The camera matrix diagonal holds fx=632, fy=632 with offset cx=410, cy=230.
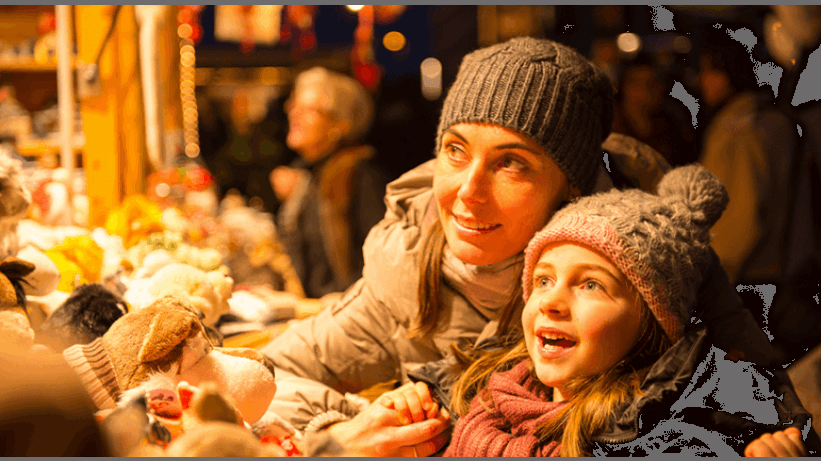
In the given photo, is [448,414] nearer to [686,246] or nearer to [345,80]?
[686,246]

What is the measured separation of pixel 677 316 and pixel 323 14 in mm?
4226

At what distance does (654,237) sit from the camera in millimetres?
923

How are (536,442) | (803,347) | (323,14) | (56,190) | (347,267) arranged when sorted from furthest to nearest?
(323,14), (347,267), (803,347), (56,190), (536,442)

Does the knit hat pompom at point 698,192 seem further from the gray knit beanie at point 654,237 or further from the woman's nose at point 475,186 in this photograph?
the woman's nose at point 475,186

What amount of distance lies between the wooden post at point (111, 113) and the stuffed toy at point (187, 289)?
0.96 meters

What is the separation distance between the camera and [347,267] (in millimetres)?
3057

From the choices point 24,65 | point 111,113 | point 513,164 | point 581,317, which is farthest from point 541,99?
point 24,65

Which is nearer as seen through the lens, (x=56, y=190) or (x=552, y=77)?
(x=552, y=77)

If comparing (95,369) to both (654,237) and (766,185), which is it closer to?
(654,237)

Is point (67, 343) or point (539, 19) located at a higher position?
point (539, 19)

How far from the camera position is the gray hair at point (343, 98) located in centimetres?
306

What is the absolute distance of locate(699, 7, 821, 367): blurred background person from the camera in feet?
8.53

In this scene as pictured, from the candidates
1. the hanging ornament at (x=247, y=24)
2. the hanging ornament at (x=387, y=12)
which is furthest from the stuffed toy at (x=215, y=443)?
the hanging ornament at (x=387, y=12)

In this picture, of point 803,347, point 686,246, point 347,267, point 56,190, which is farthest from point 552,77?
point 803,347
